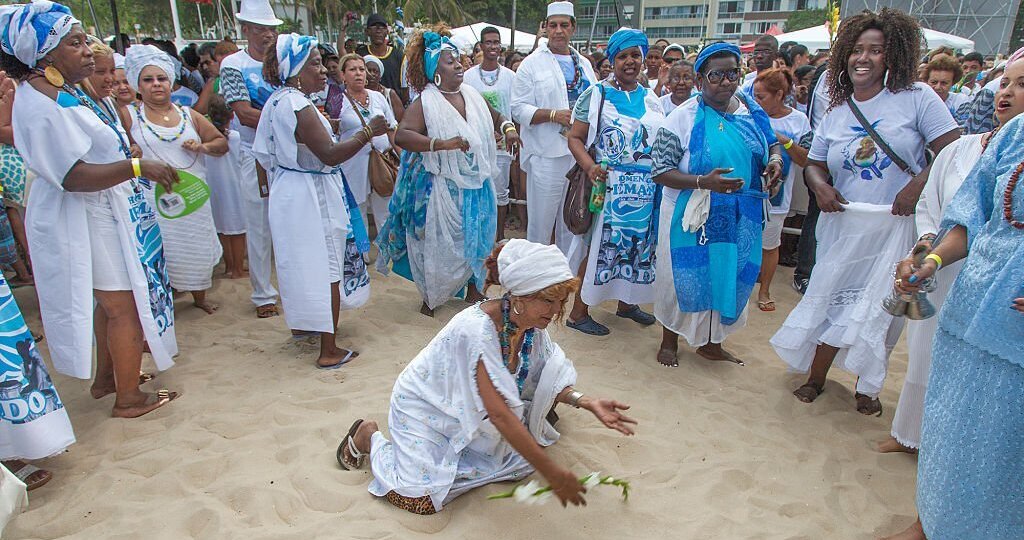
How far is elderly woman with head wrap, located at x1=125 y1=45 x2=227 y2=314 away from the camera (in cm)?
445

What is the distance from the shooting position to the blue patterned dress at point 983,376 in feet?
6.17

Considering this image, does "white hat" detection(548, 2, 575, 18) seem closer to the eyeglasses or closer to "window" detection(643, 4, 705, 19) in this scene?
the eyeglasses

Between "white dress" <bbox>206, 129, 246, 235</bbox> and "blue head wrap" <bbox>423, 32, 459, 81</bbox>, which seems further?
"white dress" <bbox>206, 129, 246, 235</bbox>

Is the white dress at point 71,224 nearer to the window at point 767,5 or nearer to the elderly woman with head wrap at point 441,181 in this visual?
the elderly woman with head wrap at point 441,181

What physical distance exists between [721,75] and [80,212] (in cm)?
339

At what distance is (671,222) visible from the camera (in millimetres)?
3838

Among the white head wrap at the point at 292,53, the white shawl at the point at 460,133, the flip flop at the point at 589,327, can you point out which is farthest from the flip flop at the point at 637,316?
the white head wrap at the point at 292,53

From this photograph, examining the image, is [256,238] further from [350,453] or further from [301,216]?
[350,453]

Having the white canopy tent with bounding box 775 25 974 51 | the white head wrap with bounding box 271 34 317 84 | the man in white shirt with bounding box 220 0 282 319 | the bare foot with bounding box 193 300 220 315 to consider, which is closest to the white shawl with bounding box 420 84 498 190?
the white head wrap with bounding box 271 34 317 84

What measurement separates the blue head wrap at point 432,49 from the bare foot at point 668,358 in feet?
8.11

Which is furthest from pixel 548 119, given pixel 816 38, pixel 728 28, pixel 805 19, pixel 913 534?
pixel 728 28

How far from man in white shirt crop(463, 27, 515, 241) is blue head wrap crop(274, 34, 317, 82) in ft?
9.82

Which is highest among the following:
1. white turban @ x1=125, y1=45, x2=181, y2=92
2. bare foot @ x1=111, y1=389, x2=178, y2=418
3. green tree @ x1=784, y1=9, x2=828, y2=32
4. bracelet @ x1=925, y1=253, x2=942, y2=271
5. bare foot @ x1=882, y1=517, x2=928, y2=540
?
green tree @ x1=784, y1=9, x2=828, y2=32

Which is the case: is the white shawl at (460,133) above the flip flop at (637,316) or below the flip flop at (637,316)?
above
